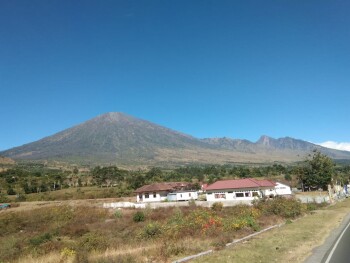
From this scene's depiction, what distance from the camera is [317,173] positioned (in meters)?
85.1

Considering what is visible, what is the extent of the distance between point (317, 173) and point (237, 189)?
1119 inches

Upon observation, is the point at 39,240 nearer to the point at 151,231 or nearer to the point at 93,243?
the point at 93,243

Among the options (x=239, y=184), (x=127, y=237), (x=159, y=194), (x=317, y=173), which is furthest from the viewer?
(x=317, y=173)

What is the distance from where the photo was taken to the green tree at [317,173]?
8450cm

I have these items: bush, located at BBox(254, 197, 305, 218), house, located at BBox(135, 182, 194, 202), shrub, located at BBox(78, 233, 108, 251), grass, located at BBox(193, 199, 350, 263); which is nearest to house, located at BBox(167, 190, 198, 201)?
house, located at BBox(135, 182, 194, 202)

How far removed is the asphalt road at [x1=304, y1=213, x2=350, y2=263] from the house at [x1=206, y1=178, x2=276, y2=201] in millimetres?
Result: 49700

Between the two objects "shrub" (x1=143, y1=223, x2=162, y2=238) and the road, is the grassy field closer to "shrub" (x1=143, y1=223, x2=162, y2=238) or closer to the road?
"shrub" (x1=143, y1=223, x2=162, y2=238)

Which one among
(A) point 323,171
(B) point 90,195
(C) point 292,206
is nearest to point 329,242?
(C) point 292,206

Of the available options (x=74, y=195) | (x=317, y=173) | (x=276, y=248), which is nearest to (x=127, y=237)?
(x=276, y=248)

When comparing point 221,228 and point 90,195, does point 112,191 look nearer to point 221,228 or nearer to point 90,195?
point 90,195

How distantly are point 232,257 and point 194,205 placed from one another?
36588 mm

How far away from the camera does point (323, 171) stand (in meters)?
84.8

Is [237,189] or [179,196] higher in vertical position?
[237,189]

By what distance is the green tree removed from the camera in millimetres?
84500
